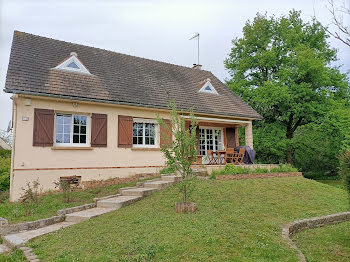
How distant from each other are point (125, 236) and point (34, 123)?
7.08 m

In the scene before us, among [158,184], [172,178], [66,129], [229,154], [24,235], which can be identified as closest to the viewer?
[24,235]

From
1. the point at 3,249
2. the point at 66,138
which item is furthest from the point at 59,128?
the point at 3,249

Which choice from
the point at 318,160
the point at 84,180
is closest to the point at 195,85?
the point at 84,180

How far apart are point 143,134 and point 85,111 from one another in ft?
9.88

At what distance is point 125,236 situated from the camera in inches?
200

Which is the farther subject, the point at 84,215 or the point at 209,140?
the point at 209,140

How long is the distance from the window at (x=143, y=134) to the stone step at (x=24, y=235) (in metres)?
6.35

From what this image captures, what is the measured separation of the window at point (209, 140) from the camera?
1593 cm

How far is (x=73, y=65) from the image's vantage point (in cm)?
1248

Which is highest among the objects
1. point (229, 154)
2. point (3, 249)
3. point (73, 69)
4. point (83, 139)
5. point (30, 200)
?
Result: point (73, 69)

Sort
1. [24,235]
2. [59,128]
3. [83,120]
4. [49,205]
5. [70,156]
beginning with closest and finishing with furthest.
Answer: [24,235] < [49,205] < [70,156] < [59,128] < [83,120]

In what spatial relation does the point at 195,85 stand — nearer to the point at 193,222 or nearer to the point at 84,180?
the point at 84,180

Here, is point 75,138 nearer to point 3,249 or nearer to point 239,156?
point 3,249

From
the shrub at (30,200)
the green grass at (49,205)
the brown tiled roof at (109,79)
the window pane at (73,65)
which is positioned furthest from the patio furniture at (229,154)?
the shrub at (30,200)
